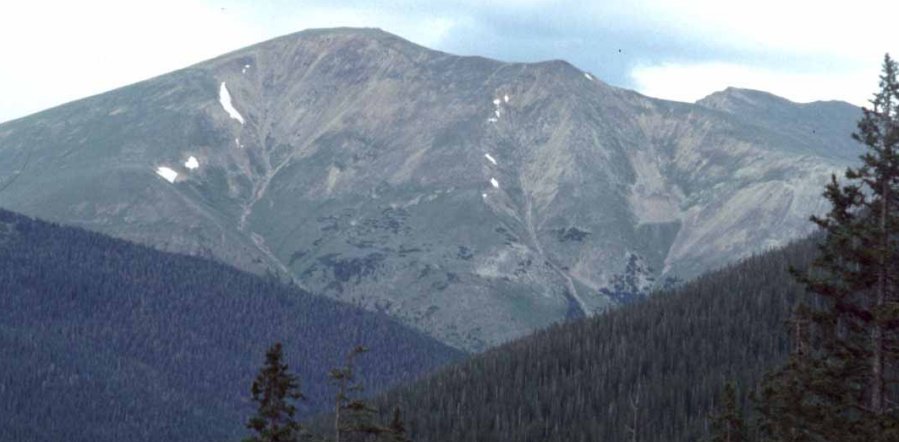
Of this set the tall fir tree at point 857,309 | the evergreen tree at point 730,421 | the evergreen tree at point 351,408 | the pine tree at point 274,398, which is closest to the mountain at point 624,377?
the evergreen tree at point 730,421

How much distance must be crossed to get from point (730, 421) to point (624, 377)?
136 m

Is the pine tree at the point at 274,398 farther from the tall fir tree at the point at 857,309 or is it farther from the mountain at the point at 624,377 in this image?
the mountain at the point at 624,377

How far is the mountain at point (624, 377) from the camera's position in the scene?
158 m

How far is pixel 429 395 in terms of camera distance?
179 metres

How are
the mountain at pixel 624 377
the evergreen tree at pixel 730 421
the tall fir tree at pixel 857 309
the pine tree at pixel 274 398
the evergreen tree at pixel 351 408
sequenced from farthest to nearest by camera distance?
the mountain at pixel 624 377
the evergreen tree at pixel 730 421
the pine tree at pixel 274 398
the evergreen tree at pixel 351 408
the tall fir tree at pixel 857 309

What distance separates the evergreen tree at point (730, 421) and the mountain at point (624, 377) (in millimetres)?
102614

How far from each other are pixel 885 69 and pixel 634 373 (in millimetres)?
143730

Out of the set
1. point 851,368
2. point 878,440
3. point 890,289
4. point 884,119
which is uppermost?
point 884,119

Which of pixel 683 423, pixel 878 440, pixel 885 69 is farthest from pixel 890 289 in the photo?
pixel 683 423

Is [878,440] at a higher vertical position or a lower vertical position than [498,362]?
lower

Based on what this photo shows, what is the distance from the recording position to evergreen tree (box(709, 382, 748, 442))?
39375 mm

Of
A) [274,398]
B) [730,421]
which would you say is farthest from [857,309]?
[274,398]

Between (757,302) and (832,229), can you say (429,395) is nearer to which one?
(757,302)

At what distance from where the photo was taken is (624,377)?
173 m
